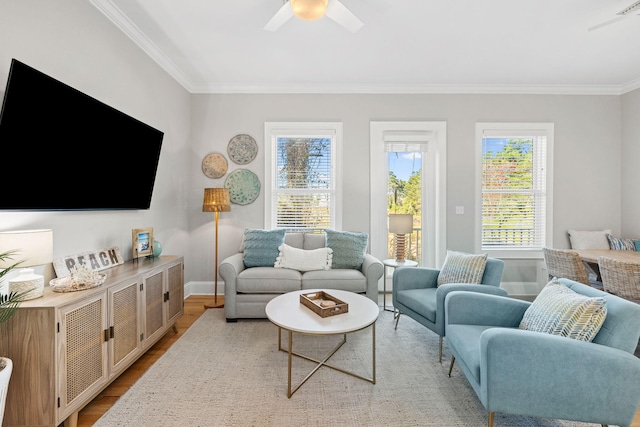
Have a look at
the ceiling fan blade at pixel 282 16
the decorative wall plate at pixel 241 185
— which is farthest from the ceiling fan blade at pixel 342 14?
the decorative wall plate at pixel 241 185

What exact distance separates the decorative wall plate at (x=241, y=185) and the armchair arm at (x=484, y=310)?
2.78m


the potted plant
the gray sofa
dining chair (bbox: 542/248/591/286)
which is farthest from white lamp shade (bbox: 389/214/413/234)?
the potted plant

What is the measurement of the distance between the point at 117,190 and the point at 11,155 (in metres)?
0.89

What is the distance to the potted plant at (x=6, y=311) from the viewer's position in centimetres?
130

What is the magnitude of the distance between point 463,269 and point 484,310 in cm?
68

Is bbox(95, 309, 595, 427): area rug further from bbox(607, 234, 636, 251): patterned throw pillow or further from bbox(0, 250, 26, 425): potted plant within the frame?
bbox(607, 234, 636, 251): patterned throw pillow

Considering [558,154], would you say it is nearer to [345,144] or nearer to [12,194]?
[345,144]

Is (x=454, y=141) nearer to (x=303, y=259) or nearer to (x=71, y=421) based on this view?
(x=303, y=259)

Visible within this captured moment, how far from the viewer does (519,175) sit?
3.92 m

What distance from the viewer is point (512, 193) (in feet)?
12.8

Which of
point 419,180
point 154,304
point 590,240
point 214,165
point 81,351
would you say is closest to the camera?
point 81,351

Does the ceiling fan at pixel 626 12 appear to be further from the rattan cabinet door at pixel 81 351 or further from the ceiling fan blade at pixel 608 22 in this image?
the rattan cabinet door at pixel 81 351

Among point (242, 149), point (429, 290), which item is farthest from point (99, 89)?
point (429, 290)

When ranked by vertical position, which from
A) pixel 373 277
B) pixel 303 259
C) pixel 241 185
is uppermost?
pixel 241 185
